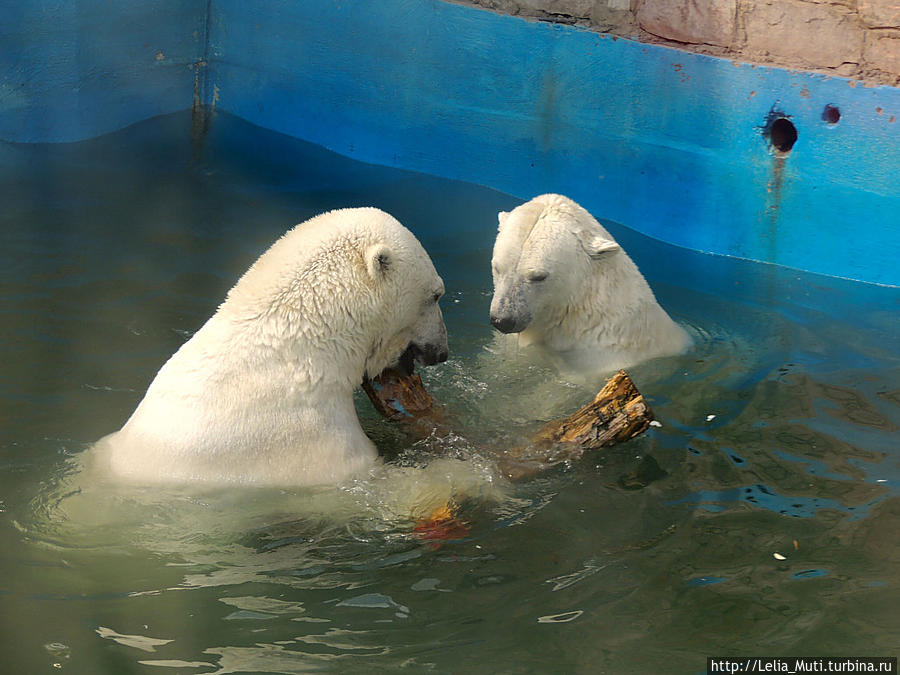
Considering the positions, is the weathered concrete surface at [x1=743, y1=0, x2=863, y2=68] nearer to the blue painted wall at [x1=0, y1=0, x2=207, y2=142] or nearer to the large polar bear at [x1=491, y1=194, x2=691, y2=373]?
the large polar bear at [x1=491, y1=194, x2=691, y2=373]

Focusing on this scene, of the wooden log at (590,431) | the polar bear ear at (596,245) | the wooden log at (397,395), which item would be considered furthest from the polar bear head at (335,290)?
the polar bear ear at (596,245)

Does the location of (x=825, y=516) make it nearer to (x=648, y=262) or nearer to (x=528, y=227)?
(x=528, y=227)

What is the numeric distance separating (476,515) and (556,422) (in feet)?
2.27

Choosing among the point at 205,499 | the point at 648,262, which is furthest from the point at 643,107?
the point at 205,499

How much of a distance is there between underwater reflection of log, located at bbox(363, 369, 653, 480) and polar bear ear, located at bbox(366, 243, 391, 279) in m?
0.54

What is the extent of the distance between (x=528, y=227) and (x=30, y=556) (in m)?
2.57

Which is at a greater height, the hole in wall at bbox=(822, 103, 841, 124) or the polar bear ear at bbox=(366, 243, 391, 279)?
the hole in wall at bbox=(822, 103, 841, 124)

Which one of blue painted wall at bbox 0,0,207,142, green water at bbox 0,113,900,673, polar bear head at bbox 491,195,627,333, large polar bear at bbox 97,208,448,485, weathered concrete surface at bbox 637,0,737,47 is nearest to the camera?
green water at bbox 0,113,900,673

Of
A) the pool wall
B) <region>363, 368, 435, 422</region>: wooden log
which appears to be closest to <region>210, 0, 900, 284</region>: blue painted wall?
the pool wall

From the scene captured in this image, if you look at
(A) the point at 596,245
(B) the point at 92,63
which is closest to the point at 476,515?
(A) the point at 596,245

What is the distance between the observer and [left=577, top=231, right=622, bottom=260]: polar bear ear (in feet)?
16.0

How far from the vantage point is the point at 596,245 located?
16.0 ft

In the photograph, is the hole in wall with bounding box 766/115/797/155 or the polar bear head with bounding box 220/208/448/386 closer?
the polar bear head with bounding box 220/208/448/386

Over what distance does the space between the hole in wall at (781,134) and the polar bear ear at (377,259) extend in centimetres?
381
